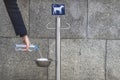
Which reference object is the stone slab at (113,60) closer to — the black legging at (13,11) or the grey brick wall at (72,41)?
the grey brick wall at (72,41)

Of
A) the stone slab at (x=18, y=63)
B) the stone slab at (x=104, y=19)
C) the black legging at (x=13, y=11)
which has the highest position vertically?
the black legging at (x=13, y=11)

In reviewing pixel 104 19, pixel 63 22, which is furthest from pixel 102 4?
pixel 63 22

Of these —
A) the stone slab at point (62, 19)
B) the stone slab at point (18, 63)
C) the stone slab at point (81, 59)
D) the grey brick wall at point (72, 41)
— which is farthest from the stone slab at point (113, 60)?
the stone slab at point (18, 63)

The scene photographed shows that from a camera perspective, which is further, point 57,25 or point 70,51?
point 70,51

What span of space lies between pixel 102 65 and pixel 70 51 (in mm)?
801

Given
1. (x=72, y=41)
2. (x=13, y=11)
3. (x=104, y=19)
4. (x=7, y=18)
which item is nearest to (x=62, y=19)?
(x=72, y=41)

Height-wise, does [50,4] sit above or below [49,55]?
above

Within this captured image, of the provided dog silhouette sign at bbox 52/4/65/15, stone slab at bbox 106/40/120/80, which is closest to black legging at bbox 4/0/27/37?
dog silhouette sign at bbox 52/4/65/15

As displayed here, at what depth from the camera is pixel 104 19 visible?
9.73 metres

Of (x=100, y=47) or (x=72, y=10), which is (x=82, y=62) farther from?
(x=72, y=10)

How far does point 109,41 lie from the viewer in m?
9.77

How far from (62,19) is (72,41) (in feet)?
1.79

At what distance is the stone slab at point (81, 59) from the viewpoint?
32.1 feet

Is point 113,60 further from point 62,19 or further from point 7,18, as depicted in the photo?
point 7,18
